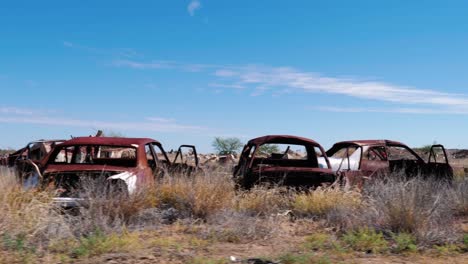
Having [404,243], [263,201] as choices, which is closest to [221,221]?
[263,201]

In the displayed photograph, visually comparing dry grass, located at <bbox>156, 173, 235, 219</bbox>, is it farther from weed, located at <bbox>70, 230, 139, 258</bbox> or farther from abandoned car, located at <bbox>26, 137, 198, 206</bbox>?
weed, located at <bbox>70, 230, 139, 258</bbox>

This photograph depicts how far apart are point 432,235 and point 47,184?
5.92m

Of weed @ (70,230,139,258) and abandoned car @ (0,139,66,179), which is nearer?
weed @ (70,230,139,258)

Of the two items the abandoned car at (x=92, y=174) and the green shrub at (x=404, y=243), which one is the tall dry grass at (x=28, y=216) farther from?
the green shrub at (x=404, y=243)

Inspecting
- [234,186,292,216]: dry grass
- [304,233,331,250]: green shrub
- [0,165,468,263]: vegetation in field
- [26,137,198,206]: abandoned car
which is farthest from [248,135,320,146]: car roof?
[304,233,331,250]: green shrub

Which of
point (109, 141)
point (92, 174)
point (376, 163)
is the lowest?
point (92, 174)

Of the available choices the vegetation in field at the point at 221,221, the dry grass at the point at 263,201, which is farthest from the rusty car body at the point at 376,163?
the vegetation in field at the point at 221,221

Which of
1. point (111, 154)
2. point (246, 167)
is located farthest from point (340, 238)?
point (111, 154)

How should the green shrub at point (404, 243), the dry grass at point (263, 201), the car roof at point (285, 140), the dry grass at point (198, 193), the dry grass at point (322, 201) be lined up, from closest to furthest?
the green shrub at point (404, 243) < the dry grass at point (198, 193) < the dry grass at point (263, 201) < the dry grass at point (322, 201) < the car roof at point (285, 140)

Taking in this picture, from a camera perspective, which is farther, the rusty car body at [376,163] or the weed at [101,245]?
the rusty car body at [376,163]

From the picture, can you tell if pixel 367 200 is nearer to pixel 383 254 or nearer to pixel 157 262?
pixel 383 254

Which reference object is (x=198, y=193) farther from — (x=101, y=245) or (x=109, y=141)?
(x=101, y=245)

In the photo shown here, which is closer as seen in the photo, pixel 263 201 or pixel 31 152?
pixel 263 201

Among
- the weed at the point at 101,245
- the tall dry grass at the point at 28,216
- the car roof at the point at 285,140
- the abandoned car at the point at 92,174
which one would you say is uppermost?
the car roof at the point at 285,140
